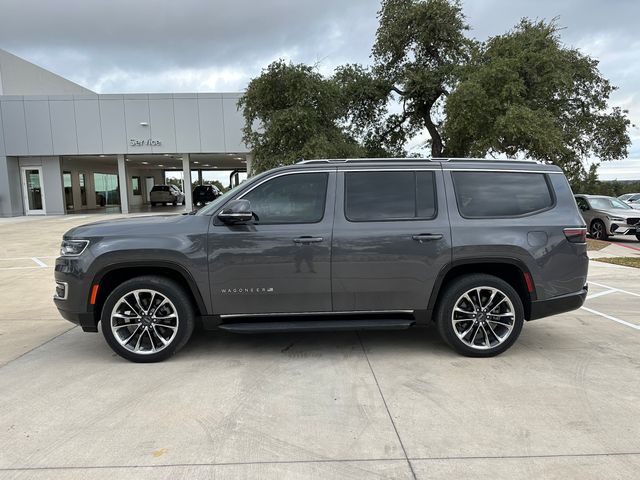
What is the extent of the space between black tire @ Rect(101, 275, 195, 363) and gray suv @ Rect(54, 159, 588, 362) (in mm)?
10

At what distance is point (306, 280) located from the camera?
455 centimetres

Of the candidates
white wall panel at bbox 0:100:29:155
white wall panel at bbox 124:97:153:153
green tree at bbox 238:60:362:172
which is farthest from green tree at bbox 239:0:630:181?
white wall panel at bbox 0:100:29:155

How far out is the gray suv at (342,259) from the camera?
4520 mm

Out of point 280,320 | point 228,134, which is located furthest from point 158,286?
point 228,134

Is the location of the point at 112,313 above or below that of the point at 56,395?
above

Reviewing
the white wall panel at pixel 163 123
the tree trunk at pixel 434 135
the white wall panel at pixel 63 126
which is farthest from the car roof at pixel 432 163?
the white wall panel at pixel 63 126

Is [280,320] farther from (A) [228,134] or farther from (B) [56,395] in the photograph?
(A) [228,134]

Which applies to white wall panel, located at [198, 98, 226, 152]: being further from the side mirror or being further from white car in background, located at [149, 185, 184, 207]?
the side mirror

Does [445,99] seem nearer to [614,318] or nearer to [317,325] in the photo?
[614,318]

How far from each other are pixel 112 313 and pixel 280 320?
1.64m

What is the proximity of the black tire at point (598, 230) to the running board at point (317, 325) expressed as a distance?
45.3 ft

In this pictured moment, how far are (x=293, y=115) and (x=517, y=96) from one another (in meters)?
7.61

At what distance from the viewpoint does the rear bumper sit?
4.73 metres

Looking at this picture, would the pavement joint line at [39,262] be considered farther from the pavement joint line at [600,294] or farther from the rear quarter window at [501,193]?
the pavement joint line at [600,294]
